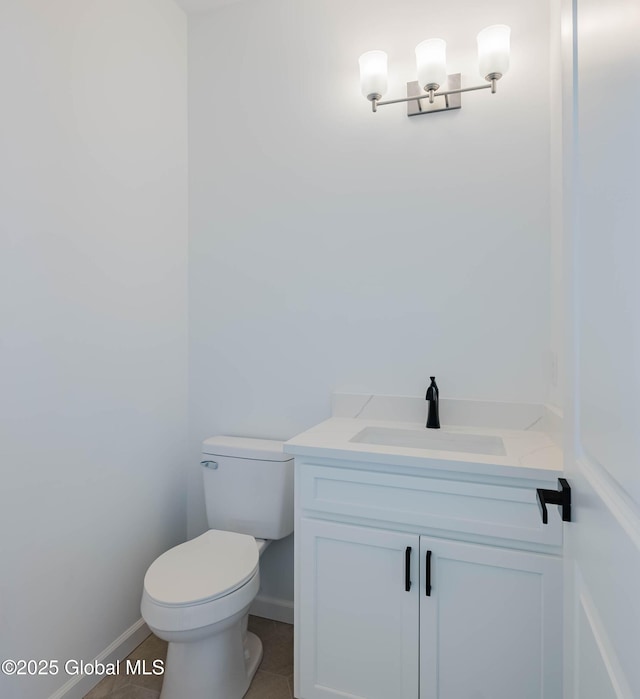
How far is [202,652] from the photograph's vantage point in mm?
1415

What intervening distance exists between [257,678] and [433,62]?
2302mm

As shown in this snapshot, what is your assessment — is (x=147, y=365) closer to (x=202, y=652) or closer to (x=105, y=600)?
(x=105, y=600)

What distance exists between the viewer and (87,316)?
1.54 m

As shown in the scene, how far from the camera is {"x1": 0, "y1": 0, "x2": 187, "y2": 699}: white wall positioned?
4.25 feet

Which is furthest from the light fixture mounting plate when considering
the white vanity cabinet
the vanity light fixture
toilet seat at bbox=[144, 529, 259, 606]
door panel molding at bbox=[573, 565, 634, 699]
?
toilet seat at bbox=[144, 529, 259, 606]

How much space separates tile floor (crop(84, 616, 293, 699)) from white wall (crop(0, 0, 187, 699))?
0.44ft

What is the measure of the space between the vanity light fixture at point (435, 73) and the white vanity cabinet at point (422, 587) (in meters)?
1.32

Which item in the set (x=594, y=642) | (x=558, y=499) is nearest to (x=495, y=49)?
(x=558, y=499)

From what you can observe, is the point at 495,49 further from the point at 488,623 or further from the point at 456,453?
the point at 488,623

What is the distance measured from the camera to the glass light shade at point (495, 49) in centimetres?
146

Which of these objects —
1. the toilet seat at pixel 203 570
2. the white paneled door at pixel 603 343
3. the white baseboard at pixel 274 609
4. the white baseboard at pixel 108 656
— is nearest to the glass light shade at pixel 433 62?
the white paneled door at pixel 603 343

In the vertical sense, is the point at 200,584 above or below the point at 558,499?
below

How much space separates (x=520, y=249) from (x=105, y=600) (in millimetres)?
2012

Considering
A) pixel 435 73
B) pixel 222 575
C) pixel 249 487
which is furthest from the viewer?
pixel 249 487
